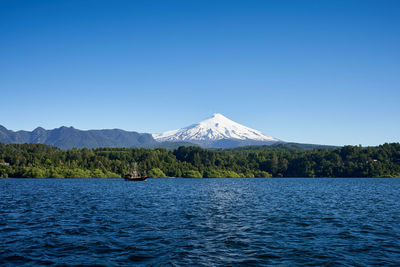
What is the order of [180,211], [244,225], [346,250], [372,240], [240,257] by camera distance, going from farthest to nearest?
[180,211], [244,225], [372,240], [346,250], [240,257]

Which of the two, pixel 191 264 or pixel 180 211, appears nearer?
pixel 191 264

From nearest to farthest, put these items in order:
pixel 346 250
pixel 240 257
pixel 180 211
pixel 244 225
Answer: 1. pixel 240 257
2. pixel 346 250
3. pixel 244 225
4. pixel 180 211

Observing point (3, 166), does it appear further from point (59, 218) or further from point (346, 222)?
point (346, 222)

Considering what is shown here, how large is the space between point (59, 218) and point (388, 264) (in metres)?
31.7

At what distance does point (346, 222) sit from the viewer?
3719cm

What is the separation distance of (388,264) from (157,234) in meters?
17.2

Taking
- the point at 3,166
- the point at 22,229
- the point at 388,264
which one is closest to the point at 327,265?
the point at 388,264

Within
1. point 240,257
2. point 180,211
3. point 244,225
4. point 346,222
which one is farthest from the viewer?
point 180,211

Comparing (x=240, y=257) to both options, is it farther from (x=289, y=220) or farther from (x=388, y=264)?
(x=289, y=220)

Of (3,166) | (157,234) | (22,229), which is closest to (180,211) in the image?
(157,234)

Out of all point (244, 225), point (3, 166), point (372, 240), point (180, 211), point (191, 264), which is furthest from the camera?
point (3, 166)

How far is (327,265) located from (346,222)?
59.4 ft

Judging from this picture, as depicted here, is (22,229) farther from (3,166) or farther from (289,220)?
(3,166)

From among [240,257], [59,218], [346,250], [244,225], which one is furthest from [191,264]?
[59,218]
